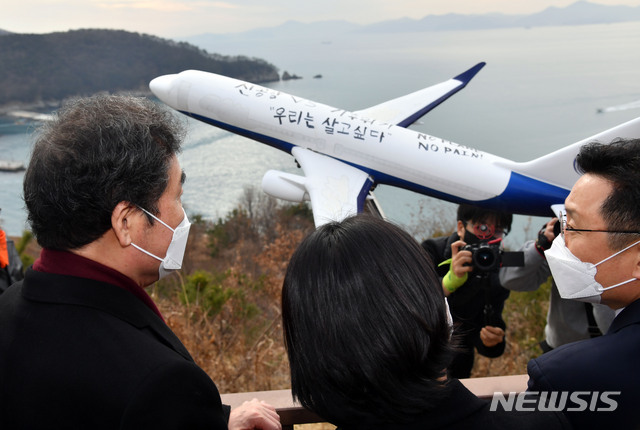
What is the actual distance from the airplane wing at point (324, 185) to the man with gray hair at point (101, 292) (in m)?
3.22

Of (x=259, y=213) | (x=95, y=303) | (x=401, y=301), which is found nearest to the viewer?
(x=401, y=301)

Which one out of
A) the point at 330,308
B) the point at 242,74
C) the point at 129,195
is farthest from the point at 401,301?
the point at 242,74

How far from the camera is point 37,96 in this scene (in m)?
13.3

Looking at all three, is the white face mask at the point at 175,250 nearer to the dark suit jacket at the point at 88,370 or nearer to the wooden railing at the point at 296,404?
the dark suit jacket at the point at 88,370

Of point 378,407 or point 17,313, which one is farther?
point 17,313

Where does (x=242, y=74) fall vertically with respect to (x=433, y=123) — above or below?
above

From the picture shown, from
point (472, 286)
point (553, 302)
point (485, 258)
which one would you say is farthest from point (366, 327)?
point (553, 302)

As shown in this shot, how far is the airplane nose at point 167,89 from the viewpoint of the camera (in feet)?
18.7

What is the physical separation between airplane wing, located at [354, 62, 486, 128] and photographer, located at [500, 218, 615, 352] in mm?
3254

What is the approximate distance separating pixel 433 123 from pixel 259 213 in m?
5.09

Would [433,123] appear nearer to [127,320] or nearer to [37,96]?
[127,320]

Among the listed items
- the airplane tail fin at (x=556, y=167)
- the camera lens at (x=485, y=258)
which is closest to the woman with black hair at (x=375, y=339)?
the camera lens at (x=485, y=258)

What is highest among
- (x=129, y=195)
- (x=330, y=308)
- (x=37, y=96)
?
(x=129, y=195)

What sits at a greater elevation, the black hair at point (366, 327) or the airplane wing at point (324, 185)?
the black hair at point (366, 327)
